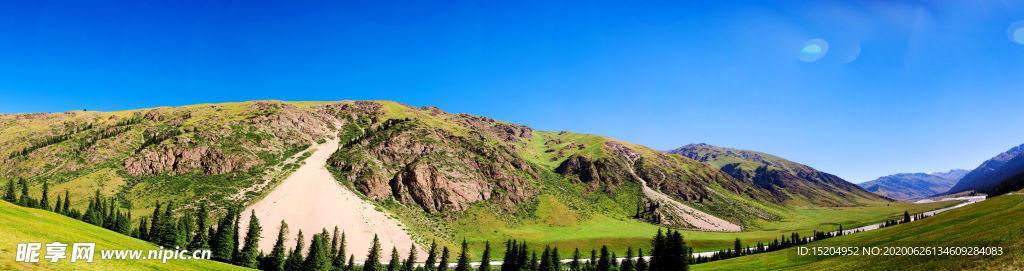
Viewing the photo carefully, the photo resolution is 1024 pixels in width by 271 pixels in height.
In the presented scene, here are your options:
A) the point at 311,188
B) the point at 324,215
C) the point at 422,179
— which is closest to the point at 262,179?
the point at 311,188

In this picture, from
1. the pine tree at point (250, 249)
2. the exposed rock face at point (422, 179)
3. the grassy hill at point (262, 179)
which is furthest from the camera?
the exposed rock face at point (422, 179)

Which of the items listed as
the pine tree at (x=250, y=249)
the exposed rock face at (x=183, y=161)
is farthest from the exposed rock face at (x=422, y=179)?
the pine tree at (x=250, y=249)

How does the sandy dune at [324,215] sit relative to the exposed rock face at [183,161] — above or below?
below

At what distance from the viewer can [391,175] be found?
179m

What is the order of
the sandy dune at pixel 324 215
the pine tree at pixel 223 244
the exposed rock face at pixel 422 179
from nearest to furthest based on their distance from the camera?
the pine tree at pixel 223 244, the sandy dune at pixel 324 215, the exposed rock face at pixel 422 179

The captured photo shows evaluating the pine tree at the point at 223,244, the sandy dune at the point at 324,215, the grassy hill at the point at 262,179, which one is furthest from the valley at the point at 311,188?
the pine tree at the point at 223,244

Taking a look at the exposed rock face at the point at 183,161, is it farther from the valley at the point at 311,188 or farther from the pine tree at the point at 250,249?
the pine tree at the point at 250,249

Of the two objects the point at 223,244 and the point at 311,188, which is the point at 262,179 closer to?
the point at 311,188

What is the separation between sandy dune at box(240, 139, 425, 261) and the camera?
12000cm

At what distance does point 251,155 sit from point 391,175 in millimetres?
64600

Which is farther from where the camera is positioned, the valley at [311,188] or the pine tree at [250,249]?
the valley at [311,188]

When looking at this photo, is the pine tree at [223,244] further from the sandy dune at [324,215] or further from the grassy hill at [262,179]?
the grassy hill at [262,179]

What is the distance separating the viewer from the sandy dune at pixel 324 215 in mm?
120000

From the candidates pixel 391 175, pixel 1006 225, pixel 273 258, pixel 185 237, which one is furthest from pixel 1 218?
pixel 391 175
